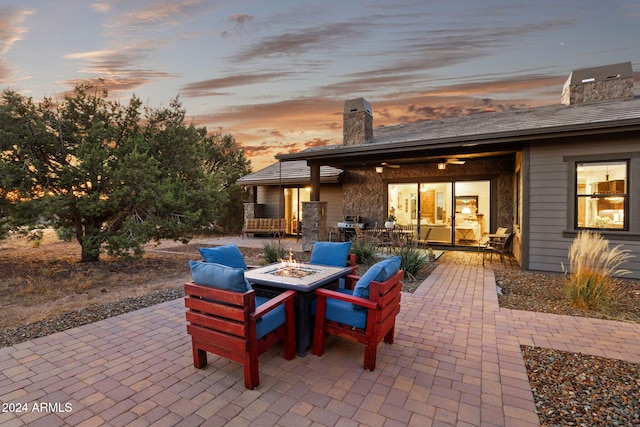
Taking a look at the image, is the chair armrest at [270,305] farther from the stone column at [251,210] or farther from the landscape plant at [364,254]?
the stone column at [251,210]

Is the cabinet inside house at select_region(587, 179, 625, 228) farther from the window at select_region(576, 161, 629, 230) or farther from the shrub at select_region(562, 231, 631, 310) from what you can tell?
the shrub at select_region(562, 231, 631, 310)

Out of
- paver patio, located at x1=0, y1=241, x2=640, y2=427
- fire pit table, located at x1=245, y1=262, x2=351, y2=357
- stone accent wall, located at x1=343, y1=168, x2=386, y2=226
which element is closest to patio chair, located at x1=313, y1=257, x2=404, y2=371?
fire pit table, located at x1=245, y1=262, x2=351, y2=357

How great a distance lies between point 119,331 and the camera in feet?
11.0

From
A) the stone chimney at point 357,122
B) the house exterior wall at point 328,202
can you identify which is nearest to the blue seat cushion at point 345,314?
the stone chimney at point 357,122

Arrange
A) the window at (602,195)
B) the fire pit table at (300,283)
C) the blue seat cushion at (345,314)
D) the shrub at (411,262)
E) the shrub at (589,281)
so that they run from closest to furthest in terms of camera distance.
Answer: the blue seat cushion at (345,314)
the fire pit table at (300,283)
the shrub at (589,281)
the window at (602,195)
the shrub at (411,262)

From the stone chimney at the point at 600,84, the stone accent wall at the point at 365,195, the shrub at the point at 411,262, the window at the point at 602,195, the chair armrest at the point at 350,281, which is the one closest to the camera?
the chair armrest at the point at 350,281

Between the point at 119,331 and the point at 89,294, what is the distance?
7.47ft

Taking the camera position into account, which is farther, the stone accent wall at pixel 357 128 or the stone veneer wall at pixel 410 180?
the stone accent wall at pixel 357 128

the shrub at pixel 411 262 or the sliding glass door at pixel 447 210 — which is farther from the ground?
the sliding glass door at pixel 447 210

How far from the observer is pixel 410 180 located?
10.2 meters

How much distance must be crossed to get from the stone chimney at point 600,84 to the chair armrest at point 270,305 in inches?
384

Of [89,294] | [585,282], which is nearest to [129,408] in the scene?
[89,294]

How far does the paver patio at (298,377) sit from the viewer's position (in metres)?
1.98

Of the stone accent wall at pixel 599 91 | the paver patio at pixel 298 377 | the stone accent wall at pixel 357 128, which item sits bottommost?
the paver patio at pixel 298 377
